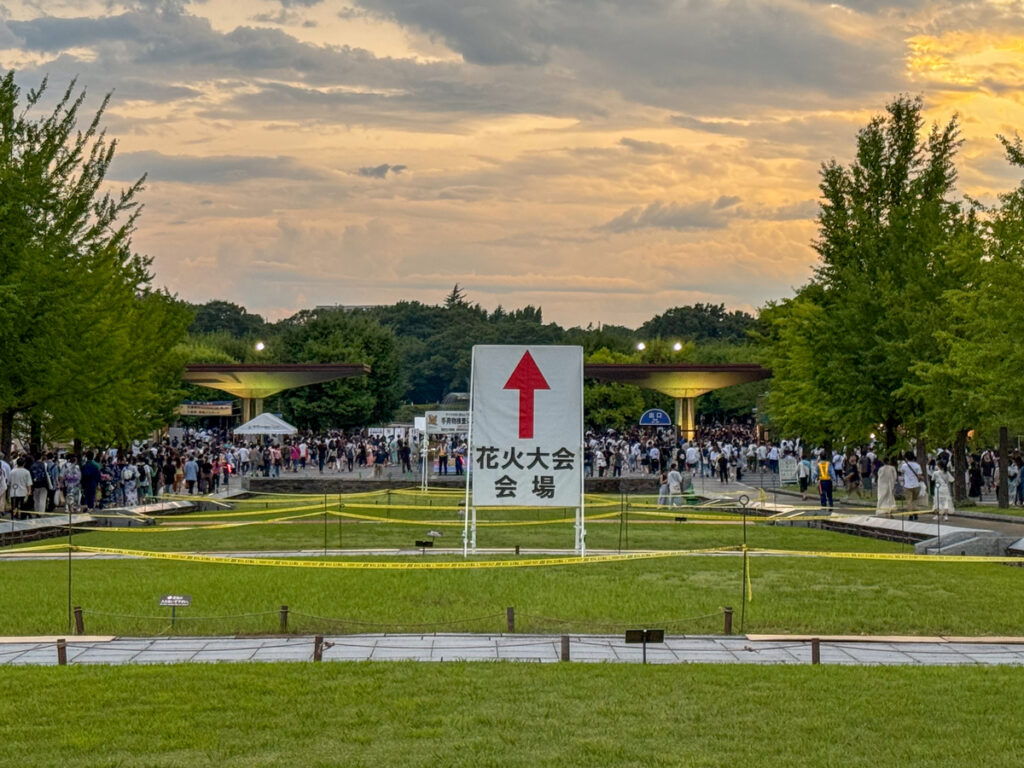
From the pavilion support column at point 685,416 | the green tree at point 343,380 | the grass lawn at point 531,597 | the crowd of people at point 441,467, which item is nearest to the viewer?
the grass lawn at point 531,597

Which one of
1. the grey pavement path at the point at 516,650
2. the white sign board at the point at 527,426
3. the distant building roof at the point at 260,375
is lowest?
the grey pavement path at the point at 516,650

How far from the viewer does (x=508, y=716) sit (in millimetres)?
11289

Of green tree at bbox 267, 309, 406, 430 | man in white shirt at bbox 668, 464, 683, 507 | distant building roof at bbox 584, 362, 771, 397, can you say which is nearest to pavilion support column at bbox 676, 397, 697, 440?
distant building roof at bbox 584, 362, 771, 397

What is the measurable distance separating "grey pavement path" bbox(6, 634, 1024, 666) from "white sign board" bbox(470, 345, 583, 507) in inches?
225

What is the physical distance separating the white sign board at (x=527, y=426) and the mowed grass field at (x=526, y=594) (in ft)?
4.77

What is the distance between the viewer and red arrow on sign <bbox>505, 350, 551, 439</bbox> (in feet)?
71.3

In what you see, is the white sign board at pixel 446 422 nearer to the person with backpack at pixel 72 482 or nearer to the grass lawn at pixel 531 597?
the person with backpack at pixel 72 482

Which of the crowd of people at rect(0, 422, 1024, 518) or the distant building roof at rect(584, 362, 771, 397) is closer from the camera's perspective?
the crowd of people at rect(0, 422, 1024, 518)

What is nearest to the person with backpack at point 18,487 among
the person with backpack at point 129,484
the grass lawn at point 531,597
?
the person with backpack at point 129,484

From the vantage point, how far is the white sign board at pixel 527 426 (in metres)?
21.6

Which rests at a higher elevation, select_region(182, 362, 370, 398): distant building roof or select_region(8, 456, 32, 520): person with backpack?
select_region(182, 362, 370, 398): distant building roof

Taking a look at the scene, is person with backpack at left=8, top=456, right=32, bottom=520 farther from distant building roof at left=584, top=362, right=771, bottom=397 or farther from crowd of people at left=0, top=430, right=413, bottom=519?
distant building roof at left=584, top=362, right=771, bottom=397

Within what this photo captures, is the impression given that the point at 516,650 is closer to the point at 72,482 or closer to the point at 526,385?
the point at 526,385

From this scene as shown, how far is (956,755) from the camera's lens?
1014 centimetres
